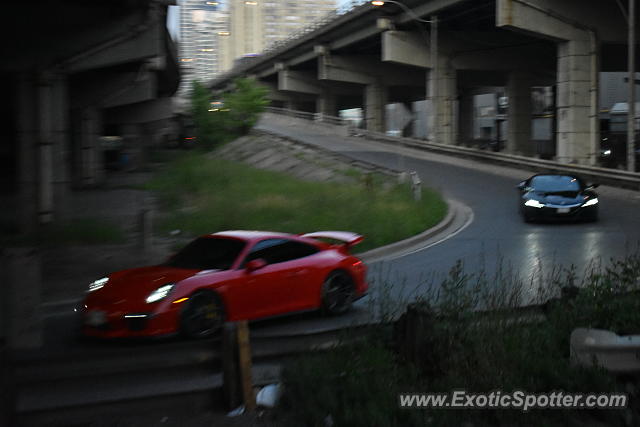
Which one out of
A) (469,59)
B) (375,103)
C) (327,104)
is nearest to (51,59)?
(469,59)

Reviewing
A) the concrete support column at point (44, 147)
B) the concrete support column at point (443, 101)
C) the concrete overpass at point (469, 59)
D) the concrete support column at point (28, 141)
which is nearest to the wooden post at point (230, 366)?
the concrete support column at point (28, 141)

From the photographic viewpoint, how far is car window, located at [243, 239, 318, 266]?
9.62 metres

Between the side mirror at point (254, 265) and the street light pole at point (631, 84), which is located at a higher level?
the street light pole at point (631, 84)

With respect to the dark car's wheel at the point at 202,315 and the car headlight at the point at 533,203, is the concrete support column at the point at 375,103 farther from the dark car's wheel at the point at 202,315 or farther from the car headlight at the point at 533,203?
the dark car's wheel at the point at 202,315

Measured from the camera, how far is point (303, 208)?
21.2 meters

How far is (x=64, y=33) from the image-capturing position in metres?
22.6

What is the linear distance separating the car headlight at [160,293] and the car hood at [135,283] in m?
0.04

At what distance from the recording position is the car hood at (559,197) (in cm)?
2077

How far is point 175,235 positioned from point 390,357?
12802 mm

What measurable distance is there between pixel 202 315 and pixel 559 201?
14.5 metres

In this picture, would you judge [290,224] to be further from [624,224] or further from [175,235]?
[624,224]

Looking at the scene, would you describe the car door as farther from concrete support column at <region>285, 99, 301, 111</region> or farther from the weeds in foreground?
concrete support column at <region>285, 99, 301, 111</region>

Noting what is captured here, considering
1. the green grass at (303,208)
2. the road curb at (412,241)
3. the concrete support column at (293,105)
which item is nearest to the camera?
the road curb at (412,241)

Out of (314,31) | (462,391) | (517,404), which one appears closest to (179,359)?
(462,391)
